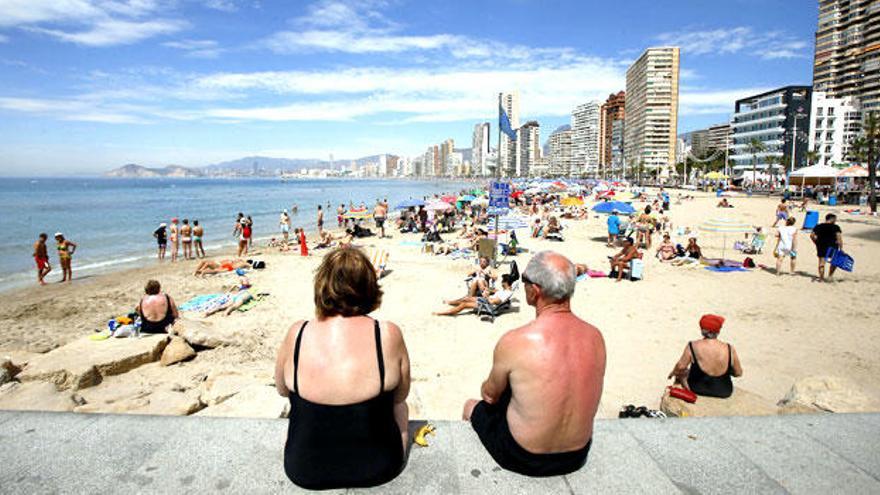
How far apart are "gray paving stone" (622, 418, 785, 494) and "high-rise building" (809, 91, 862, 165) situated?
100 meters

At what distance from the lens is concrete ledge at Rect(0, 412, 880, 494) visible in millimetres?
2068

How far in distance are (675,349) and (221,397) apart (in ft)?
20.1

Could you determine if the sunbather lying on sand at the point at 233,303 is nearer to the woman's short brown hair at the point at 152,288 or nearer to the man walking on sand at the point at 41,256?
the woman's short brown hair at the point at 152,288

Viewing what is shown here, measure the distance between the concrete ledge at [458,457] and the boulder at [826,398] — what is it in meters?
1.48

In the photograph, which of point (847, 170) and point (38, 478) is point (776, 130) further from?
point (38, 478)

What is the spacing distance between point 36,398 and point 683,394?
603 centimetres

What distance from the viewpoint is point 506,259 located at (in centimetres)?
1473

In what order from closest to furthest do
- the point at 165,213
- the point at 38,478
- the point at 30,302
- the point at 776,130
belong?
the point at 38,478 < the point at 30,302 < the point at 165,213 < the point at 776,130

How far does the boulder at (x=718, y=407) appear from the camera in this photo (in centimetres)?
419

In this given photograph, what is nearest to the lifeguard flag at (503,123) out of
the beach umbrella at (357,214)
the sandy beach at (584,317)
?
the sandy beach at (584,317)

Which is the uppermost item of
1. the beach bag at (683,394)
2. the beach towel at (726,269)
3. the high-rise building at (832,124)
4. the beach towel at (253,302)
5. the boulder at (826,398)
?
the high-rise building at (832,124)

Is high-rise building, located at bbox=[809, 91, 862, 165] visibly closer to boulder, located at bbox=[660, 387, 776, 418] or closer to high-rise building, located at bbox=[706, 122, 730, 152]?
high-rise building, located at bbox=[706, 122, 730, 152]

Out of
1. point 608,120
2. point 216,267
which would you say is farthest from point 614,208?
point 608,120

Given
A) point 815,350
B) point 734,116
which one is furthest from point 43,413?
point 734,116
